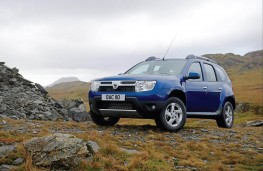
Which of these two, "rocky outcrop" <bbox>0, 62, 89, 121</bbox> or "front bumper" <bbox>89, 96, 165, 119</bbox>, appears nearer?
"front bumper" <bbox>89, 96, 165, 119</bbox>

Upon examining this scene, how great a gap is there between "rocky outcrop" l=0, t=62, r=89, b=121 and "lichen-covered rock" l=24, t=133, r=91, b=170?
31.2 feet

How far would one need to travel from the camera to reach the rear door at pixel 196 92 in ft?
36.8

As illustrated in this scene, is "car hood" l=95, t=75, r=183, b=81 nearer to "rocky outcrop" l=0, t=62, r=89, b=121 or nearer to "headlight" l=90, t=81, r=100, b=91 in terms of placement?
"headlight" l=90, t=81, r=100, b=91

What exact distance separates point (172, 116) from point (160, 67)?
1.92 metres

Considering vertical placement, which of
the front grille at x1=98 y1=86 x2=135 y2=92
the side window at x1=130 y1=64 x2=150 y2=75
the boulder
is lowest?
the boulder

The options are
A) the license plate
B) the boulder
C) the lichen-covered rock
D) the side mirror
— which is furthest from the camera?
the side mirror

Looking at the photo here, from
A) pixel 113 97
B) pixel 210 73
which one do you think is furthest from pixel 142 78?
pixel 210 73

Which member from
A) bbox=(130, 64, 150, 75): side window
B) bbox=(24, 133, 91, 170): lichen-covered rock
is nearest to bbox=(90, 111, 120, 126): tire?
bbox=(130, 64, 150, 75): side window

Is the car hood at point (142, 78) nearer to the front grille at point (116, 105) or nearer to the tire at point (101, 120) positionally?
the front grille at point (116, 105)

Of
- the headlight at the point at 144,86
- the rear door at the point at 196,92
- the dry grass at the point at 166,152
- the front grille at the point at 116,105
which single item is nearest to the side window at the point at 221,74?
the rear door at the point at 196,92

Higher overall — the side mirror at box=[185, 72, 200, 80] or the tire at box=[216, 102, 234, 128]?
the side mirror at box=[185, 72, 200, 80]

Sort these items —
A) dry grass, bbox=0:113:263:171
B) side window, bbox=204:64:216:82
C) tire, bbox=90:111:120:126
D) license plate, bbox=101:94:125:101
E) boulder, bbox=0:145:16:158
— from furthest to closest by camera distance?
side window, bbox=204:64:216:82 → tire, bbox=90:111:120:126 → license plate, bbox=101:94:125:101 → boulder, bbox=0:145:16:158 → dry grass, bbox=0:113:263:171

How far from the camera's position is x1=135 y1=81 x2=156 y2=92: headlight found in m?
9.89

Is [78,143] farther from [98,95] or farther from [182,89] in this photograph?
[182,89]
